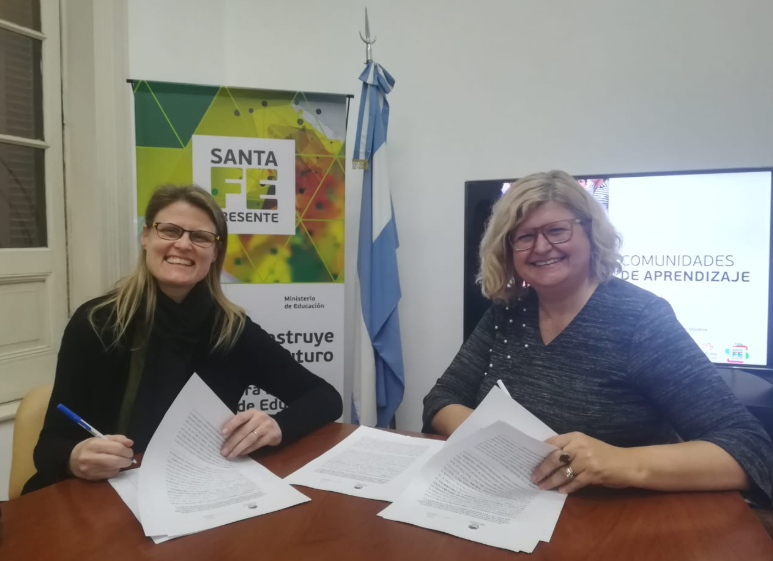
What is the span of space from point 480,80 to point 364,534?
7.56 feet

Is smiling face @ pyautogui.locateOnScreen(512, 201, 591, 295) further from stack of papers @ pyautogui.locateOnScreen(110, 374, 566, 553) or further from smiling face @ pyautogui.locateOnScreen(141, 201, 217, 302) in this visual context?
smiling face @ pyautogui.locateOnScreen(141, 201, 217, 302)

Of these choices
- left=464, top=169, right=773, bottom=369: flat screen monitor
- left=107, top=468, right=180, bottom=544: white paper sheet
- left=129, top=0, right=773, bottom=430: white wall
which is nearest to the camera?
left=107, top=468, right=180, bottom=544: white paper sheet

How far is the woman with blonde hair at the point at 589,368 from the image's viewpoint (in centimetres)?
84

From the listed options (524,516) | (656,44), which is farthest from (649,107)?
(524,516)

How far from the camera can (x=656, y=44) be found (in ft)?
7.37

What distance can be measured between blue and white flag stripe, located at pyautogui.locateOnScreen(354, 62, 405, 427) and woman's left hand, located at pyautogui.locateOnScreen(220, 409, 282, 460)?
4.66 ft

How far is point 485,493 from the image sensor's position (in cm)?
82

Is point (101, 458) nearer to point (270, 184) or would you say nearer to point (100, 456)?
point (100, 456)

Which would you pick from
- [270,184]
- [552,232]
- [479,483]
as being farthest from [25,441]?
[270,184]

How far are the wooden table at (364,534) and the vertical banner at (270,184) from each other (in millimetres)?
1511

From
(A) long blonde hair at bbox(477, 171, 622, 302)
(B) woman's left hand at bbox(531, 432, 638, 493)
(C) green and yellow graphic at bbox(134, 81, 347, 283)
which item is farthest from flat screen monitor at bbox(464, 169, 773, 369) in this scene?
(B) woman's left hand at bbox(531, 432, 638, 493)

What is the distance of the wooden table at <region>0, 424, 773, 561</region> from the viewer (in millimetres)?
666

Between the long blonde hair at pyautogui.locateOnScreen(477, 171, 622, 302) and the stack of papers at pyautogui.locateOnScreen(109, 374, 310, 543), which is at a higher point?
the long blonde hair at pyautogui.locateOnScreen(477, 171, 622, 302)

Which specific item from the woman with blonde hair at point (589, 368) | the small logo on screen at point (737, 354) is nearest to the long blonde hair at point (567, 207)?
the woman with blonde hair at point (589, 368)
